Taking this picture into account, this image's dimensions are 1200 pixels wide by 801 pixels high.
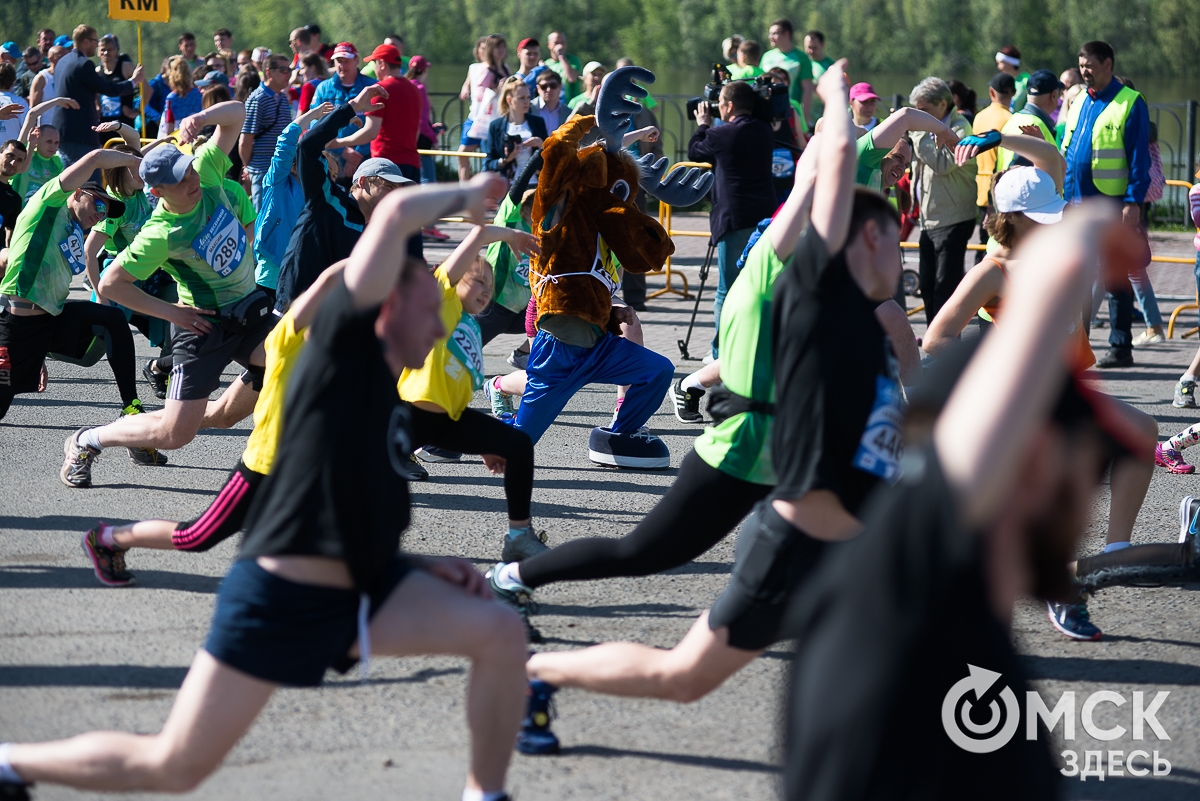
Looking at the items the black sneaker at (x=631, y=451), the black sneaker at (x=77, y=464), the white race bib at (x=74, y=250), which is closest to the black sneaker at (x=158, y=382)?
the white race bib at (x=74, y=250)

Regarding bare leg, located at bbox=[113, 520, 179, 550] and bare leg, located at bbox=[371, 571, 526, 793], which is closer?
bare leg, located at bbox=[371, 571, 526, 793]

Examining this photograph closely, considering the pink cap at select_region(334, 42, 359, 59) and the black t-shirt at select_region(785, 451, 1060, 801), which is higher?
the black t-shirt at select_region(785, 451, 1060, 801)

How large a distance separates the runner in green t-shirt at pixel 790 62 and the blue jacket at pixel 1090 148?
5.24 m

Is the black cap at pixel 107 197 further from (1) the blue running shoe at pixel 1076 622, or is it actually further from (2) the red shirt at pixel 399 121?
(1) the blue running shoe at pixel 1076 622

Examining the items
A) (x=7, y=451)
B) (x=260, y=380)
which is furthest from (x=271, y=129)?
(x=260, y=380)

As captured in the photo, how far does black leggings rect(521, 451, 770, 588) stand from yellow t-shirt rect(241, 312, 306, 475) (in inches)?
Answer: 42.1

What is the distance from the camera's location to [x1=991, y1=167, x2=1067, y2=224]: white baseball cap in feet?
16.3

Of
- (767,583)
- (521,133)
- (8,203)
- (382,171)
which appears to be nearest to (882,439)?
(767,583)

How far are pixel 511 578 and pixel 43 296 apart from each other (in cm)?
358

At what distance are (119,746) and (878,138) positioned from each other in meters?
3.58

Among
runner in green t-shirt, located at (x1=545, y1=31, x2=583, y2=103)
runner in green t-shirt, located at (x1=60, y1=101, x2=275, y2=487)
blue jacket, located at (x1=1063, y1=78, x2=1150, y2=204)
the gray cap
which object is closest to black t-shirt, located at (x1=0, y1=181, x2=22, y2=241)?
runner in green t-shirt, located at (x1=60, y1=101, x2=275, y2=487)

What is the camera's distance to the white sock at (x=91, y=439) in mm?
6383

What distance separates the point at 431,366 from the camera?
5047mm

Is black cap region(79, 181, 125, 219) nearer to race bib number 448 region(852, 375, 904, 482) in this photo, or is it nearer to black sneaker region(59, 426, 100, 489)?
black sneaker region(59, 426, 100, 489)
